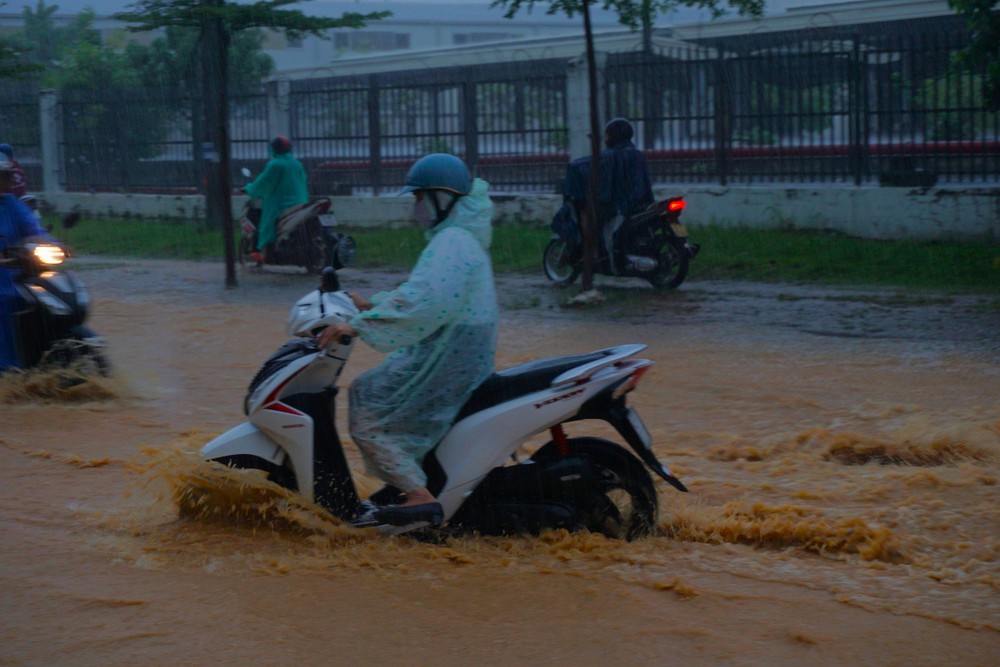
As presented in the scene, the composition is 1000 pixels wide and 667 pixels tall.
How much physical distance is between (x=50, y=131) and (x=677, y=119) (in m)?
13.4

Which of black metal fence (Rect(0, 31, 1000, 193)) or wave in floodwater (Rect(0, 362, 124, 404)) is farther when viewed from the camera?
black metal fence (Rect(0, 31, 1000, 193))

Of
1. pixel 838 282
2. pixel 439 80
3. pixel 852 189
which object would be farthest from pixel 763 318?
pixel 439 80

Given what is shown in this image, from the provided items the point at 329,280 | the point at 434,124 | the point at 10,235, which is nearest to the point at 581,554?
the point at 329,280

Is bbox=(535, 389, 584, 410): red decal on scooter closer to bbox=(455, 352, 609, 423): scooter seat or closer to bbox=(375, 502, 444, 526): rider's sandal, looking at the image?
bbox=(455, 352, 609, 423): scooter seat

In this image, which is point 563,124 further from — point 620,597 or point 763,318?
point 620,597

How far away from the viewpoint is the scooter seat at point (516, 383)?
4242mm

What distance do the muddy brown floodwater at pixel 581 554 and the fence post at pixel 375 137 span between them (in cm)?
1122

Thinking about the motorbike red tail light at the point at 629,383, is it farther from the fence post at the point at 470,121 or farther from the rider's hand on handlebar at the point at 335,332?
the fence post at the point at 470,121

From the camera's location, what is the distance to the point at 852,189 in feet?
44.8

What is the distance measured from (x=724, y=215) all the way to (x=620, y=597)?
37.0 ft

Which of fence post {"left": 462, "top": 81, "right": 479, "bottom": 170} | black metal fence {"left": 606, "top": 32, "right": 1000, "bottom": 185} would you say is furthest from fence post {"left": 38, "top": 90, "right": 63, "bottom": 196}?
black metal fence {"left": 606, "top": 32, "right": 1000, "bottom": 185}

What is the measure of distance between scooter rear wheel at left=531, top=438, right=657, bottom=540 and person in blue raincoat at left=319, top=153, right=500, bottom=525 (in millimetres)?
474

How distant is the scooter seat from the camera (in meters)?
4.24

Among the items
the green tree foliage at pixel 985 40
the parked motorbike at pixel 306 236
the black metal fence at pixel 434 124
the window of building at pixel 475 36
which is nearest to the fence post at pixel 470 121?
the black metal fence at pixel 434 124
